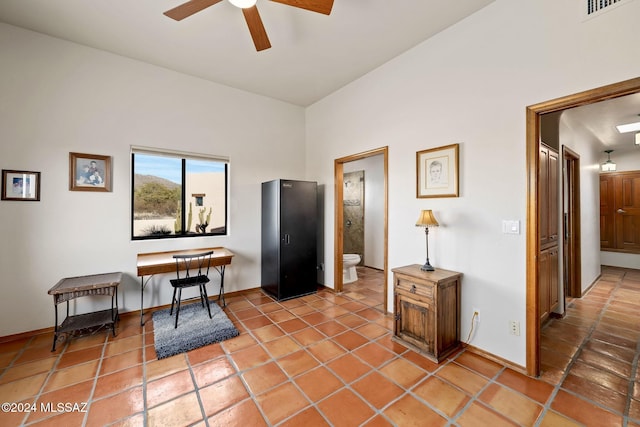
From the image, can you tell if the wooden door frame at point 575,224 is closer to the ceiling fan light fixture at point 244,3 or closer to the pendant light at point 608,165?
the pendant light at point 608,165

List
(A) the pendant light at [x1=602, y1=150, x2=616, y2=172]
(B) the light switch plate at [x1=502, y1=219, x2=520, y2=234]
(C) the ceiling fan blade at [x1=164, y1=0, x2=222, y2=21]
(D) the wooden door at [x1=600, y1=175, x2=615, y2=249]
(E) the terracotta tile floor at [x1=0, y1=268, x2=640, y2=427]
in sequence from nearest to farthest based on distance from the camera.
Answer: (E) the terracotta tile floor at [x1=0, y1=268, x2=640, y2=427]
(C) the ceiling fan blade at [x1=164, y1=0, x2=222, y2=21]
(B) the light switch plate at [x1=502, y1=219, x2=520, y2=234]
(A) the pendant light at [x1=602, y1=150, x2=616, y2=172]
(D) the wooden door at [x1=600, y1=175, x2=615, y2=249]

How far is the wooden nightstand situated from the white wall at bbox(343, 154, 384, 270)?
287cm

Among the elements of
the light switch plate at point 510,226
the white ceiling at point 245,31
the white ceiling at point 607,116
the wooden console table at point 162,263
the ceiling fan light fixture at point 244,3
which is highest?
the white ceiling at point 245,31

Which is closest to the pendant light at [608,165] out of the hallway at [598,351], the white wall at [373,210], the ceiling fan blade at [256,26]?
the hallway at [598,351]

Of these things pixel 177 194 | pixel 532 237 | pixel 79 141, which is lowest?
pixel 532 237

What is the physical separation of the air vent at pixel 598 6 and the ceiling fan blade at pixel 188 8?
2681 mm

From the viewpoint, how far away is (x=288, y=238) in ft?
12.4

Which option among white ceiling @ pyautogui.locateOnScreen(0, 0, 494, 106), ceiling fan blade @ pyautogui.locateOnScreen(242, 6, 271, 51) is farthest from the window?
ceiling fan blade @ pyautogui.locateOnScreen(242, 6, 271, 51)

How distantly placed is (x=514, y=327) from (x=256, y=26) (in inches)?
132

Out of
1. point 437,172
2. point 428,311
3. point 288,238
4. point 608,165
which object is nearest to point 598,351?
point 428,311

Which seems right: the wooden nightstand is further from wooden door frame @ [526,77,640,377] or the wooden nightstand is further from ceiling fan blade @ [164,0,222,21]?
ceiling fan blade @ [164,0,222,21]

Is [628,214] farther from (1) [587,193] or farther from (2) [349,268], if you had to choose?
(2) [349,268]

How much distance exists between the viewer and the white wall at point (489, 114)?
184cm

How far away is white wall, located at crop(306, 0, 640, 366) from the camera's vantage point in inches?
72.4
